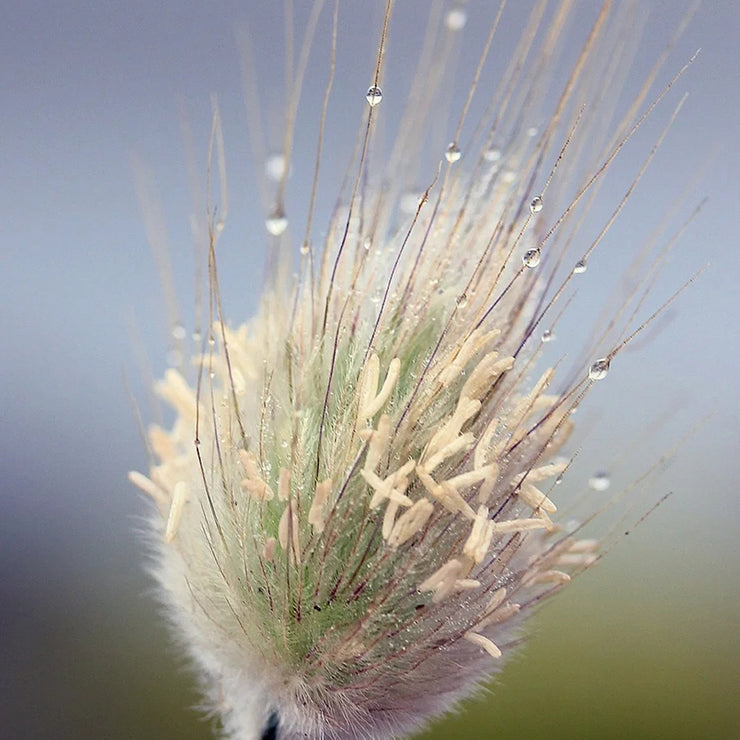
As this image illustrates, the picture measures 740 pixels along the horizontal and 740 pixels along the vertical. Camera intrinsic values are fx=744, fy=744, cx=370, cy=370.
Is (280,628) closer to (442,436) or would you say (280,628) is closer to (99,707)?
(442,436)

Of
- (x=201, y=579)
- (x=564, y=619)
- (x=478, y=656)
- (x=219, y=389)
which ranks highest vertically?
(x=219, y=389)

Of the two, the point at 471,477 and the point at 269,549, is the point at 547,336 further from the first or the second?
the point at 269,549

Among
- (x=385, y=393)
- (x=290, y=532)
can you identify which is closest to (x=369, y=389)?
(x=385, y=393)

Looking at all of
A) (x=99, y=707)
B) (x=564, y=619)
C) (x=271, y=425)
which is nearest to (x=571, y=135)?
(x=271, y=425)

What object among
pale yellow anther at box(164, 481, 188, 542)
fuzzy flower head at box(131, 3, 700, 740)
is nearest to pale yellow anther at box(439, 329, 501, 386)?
fuzzy flower head at box(131, 3, 700, 740)

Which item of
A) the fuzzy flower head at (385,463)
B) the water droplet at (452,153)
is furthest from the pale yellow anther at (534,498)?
the water droplet at (452,153)

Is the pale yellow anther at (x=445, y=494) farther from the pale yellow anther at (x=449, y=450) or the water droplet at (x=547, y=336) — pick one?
the water droplet at (x=547, y=336)

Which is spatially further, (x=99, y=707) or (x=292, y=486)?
(x=99, y=707)
